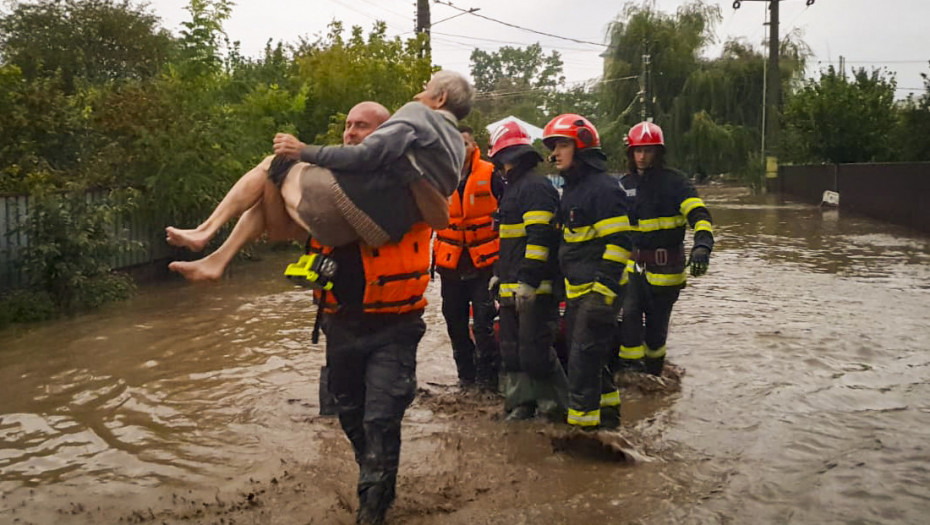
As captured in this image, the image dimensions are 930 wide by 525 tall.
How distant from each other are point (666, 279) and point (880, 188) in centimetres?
1683

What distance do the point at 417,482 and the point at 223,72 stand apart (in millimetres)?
13662

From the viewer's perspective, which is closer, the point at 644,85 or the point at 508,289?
the point at 508,289

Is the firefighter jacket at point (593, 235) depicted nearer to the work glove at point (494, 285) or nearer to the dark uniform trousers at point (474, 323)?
the work glove at point (494, 285)

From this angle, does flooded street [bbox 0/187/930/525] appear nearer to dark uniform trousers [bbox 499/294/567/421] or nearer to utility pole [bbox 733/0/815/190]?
dark uniform trousers [bbox 499/294/567/421]

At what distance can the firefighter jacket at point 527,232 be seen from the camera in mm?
5949

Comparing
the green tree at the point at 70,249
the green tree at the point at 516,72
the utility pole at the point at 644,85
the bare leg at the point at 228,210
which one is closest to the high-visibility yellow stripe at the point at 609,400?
the bare leg at the point at 228,210

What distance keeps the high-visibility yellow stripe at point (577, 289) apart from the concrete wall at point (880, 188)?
1499 cm

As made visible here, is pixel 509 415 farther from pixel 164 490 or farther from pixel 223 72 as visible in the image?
pixel 223 72

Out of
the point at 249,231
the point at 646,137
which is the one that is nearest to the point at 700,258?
the point at 646,137

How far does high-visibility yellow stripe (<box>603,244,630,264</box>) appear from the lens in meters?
5.54

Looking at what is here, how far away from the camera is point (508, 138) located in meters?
6.38

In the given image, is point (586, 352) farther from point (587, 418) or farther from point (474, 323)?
point (474, 323)

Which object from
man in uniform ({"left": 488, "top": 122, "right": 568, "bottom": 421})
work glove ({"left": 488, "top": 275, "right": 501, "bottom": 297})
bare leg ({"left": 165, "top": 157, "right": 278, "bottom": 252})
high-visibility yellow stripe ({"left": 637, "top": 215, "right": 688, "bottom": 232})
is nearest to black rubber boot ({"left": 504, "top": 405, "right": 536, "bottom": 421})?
man in uniform ({"left": 488, "top": 122, "right": 568, "bottom": 421})

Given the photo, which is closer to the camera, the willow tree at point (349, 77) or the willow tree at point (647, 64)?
the willow tree at point (349, 77)
